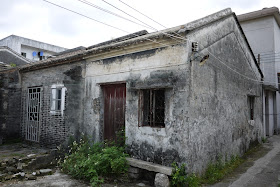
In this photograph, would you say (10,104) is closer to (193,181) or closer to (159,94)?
(159,94)

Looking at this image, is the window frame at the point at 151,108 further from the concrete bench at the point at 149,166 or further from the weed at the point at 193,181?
the weed at the point at 193,181

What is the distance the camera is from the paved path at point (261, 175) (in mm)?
5004

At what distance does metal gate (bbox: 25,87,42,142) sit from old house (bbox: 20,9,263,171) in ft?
0.13

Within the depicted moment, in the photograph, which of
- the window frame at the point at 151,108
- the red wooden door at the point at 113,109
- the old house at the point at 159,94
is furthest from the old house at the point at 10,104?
the window frame at the point at 151,108

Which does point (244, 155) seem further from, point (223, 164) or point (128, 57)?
point (128, 57)

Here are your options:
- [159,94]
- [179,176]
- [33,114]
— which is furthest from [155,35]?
[33,114]

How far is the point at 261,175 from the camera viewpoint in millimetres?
5621

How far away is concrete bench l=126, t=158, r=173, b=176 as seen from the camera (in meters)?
4.52

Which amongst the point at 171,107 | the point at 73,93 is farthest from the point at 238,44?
the point at 73,93

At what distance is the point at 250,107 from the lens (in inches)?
352

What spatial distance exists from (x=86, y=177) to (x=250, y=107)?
24.2 ft

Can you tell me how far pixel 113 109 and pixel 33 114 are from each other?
416cm

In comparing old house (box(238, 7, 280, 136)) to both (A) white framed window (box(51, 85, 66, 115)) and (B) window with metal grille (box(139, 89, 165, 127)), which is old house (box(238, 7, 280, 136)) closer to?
(B) window with metal grille (box(139, 89, 165, 127))

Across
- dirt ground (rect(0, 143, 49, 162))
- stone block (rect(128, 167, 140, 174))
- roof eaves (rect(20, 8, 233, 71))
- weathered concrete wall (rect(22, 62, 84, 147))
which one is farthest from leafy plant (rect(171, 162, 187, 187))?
dirt ground (rect(0, 143, 49, 162))
